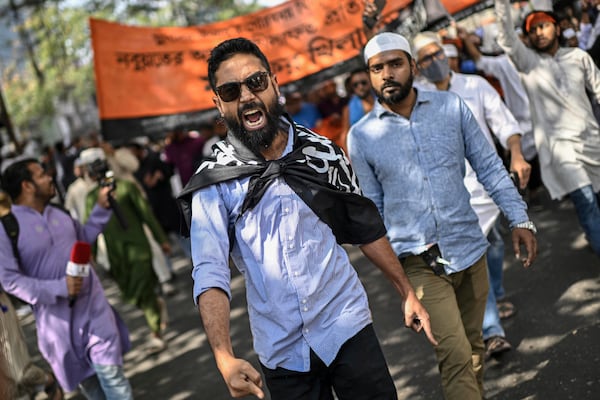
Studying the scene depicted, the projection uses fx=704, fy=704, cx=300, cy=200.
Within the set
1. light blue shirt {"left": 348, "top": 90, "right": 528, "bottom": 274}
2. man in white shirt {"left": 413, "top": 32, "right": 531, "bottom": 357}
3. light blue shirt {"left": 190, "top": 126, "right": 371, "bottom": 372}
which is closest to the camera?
light blue shirt {"left": 190, "top": 126, "right": 371, "bottom": 372}

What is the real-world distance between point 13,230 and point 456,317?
9.12 feet

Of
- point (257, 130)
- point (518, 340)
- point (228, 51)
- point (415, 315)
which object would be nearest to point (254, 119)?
point (257, 130)

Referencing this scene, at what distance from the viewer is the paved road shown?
425 centimetres

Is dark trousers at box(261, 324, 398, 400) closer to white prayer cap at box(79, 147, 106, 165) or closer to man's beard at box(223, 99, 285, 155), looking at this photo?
man's beard at box(223, 99, 285, 155)

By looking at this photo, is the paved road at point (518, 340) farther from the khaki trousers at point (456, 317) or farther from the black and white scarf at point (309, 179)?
the black and white scarf at point (309, 179)

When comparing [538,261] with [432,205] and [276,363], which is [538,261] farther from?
[276,363]

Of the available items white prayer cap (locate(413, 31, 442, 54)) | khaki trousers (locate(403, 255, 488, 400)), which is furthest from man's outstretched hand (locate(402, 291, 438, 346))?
white prayer cap (locate(413, 31, 442, 54))

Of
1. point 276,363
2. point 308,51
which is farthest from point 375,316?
point 276,363

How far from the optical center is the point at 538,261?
6.31 meters

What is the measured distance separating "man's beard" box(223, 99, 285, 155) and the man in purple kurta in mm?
2134

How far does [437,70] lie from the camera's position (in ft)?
16.4

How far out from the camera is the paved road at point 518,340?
14.0 feet

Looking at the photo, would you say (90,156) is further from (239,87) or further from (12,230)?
(239,87)

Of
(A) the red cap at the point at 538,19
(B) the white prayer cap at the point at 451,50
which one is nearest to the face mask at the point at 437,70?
(A) the red cap at the point at 538,19
